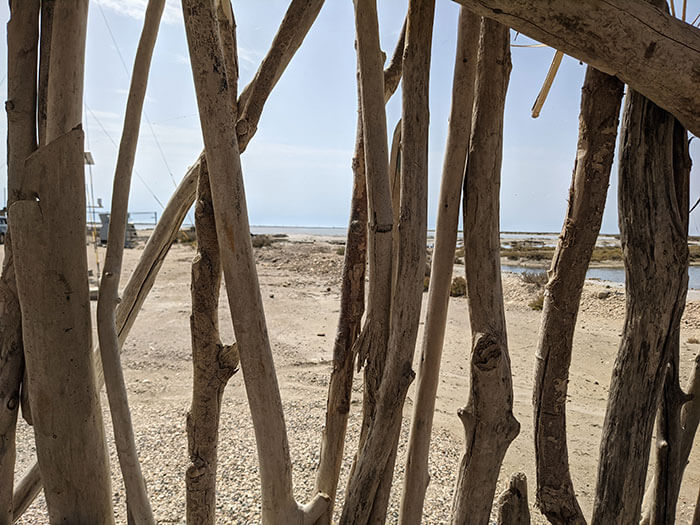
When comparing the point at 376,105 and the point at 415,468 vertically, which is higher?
the point at 376,105

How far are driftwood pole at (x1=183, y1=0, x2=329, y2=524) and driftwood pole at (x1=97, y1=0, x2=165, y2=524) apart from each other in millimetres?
368

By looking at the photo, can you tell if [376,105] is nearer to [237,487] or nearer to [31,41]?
[31,41]

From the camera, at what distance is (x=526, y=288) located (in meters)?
9.91

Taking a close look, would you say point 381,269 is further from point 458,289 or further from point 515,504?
point 458,289

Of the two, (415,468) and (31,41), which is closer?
(31,41)

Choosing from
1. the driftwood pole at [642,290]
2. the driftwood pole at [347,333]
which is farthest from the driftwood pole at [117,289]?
the driftwood pole at [642,290]

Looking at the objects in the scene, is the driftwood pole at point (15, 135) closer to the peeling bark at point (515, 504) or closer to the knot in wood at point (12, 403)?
the knot in wood at point (12, 403)

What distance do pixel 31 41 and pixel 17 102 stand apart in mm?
140

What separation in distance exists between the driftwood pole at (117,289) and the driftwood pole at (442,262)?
691 mm

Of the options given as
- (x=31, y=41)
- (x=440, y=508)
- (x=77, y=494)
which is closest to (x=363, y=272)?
(x=77, y=494)

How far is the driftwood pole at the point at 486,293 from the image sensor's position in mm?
1223

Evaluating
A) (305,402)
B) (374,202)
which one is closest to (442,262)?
(374,202)

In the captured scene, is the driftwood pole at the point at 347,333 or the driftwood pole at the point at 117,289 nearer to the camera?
the driftwood pole at the point at 117,289

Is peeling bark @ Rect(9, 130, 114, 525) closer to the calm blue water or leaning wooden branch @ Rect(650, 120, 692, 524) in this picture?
leaning wooden branch @ Rect(650, 120, 692, 524)
